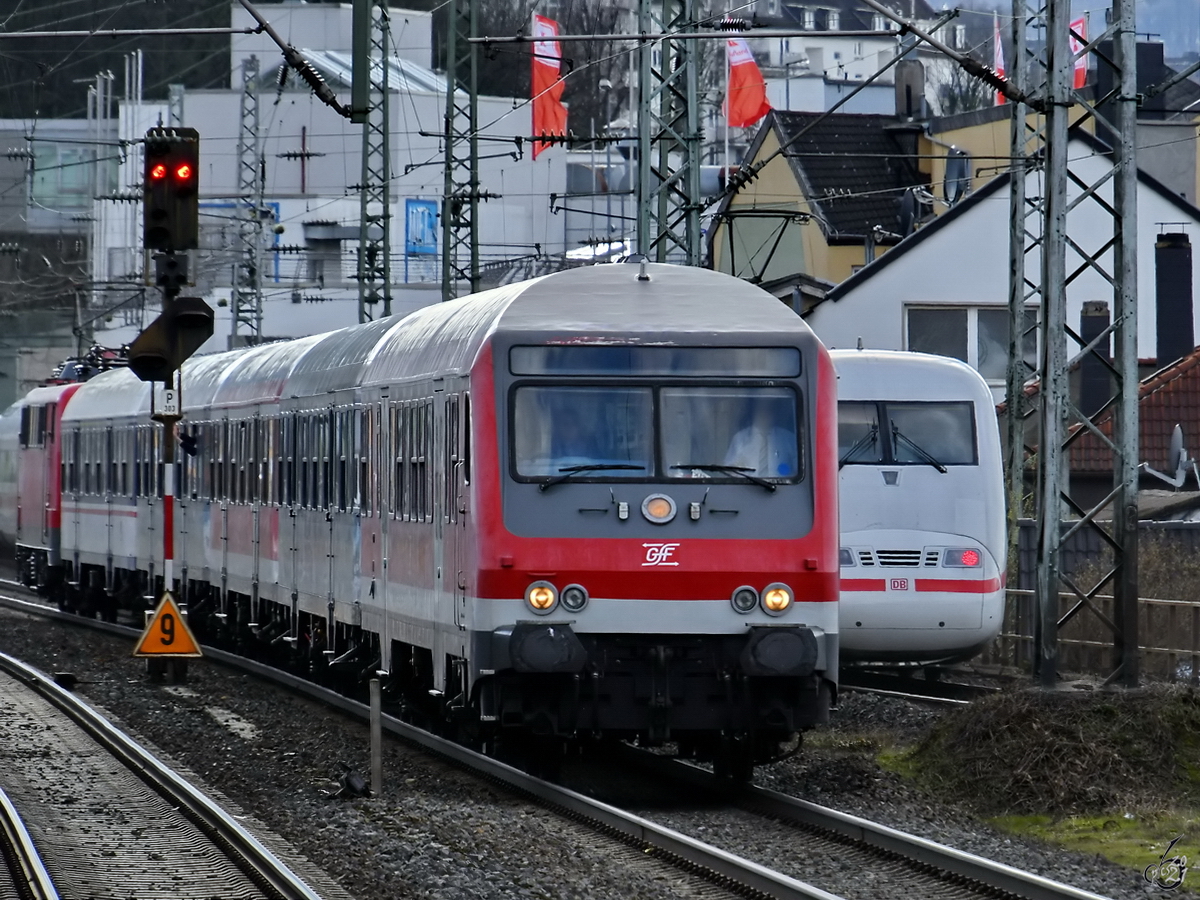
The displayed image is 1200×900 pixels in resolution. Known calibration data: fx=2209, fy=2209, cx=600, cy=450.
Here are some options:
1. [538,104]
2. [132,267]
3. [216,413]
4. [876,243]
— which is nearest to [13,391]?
[132,267]

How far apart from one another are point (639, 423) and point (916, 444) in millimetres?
6136

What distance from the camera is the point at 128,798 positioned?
13883 millimetres

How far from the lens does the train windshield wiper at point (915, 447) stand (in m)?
18.3

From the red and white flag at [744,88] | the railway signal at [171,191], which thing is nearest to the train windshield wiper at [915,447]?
the railway signal at [171,191]

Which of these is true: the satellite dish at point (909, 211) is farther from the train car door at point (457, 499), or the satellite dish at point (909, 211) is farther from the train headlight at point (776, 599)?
the train headlight at point (776, 599)

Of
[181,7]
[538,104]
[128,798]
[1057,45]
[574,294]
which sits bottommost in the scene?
[128,798]

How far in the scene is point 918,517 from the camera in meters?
18.2

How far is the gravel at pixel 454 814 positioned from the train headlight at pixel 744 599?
1.21 metres

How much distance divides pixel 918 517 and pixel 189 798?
7.14m

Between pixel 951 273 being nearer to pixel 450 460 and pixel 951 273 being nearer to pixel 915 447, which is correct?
pixel 915 447

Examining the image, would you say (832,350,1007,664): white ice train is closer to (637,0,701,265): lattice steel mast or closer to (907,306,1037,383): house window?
(637,0,701,265): lattice steel mast

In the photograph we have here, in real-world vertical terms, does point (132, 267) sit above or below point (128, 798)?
above

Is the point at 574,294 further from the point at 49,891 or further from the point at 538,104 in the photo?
the point at 538,104

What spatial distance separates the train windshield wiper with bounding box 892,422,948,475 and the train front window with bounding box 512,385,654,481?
6005 millimetres
